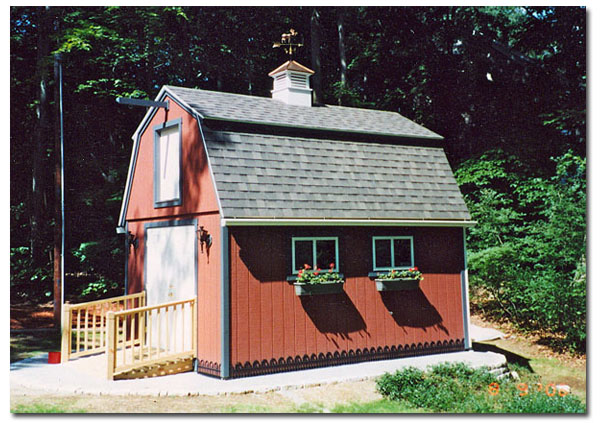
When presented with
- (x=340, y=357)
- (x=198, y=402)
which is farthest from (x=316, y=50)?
(x=198, y=402)

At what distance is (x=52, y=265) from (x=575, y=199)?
10.3 meters

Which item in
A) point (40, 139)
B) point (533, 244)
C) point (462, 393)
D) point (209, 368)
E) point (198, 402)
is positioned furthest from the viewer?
point (533, 244)

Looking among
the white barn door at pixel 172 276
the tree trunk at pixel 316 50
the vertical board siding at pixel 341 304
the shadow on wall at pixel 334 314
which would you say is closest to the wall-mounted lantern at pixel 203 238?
the white barn door at pixel 172 276

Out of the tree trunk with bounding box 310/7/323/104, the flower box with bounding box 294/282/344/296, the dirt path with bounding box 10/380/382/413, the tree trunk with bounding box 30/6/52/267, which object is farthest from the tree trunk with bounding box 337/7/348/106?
the dirt path with bounding box 10/380/382/413

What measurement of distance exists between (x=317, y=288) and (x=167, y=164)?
3.09 meters

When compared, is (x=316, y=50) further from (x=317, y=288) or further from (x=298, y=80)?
(x=317, y=288)

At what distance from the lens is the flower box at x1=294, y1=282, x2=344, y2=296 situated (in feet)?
27.3

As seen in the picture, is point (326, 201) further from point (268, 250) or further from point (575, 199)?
point (575, 199)

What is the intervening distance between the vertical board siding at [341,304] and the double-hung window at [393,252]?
0.33 feet

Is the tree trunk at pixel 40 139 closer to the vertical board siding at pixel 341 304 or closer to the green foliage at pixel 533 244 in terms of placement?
the vertical board siding at pixel 341 304

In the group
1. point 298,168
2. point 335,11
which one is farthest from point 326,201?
point 335,11

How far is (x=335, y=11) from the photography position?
59.4ft

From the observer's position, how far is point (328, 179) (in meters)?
9.13

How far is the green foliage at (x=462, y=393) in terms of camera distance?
6891 mm
